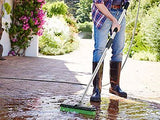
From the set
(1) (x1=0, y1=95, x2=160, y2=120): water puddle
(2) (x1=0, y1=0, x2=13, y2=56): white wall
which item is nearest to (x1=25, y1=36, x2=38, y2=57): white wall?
(2) (x1=0, y1=0, x2=13, y2=56): white wall

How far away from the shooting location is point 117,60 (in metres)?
3.13

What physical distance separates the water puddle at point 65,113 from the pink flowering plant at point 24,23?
18.0 feet

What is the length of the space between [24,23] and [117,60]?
5.39m

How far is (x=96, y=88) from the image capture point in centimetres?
283

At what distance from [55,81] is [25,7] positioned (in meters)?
4.68

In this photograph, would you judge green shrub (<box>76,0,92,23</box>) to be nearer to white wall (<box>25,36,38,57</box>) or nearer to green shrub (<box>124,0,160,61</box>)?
green shrub (<box>124,0,160,61</box>)

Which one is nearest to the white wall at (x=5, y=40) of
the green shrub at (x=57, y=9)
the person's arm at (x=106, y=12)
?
the person's arm at (x=106, y=12)

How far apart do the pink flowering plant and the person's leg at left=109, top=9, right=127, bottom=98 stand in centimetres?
528

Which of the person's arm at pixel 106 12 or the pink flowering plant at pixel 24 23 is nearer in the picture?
the person's arm at pixel 106 12

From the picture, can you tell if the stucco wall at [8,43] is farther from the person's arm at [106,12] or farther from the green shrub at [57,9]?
the green shrub at [57,9]

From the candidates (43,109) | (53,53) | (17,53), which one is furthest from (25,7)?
(43,109)

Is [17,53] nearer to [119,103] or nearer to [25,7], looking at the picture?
[25,7]

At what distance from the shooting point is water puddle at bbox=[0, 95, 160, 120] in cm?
212

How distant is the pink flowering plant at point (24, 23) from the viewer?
8094 millimetres
